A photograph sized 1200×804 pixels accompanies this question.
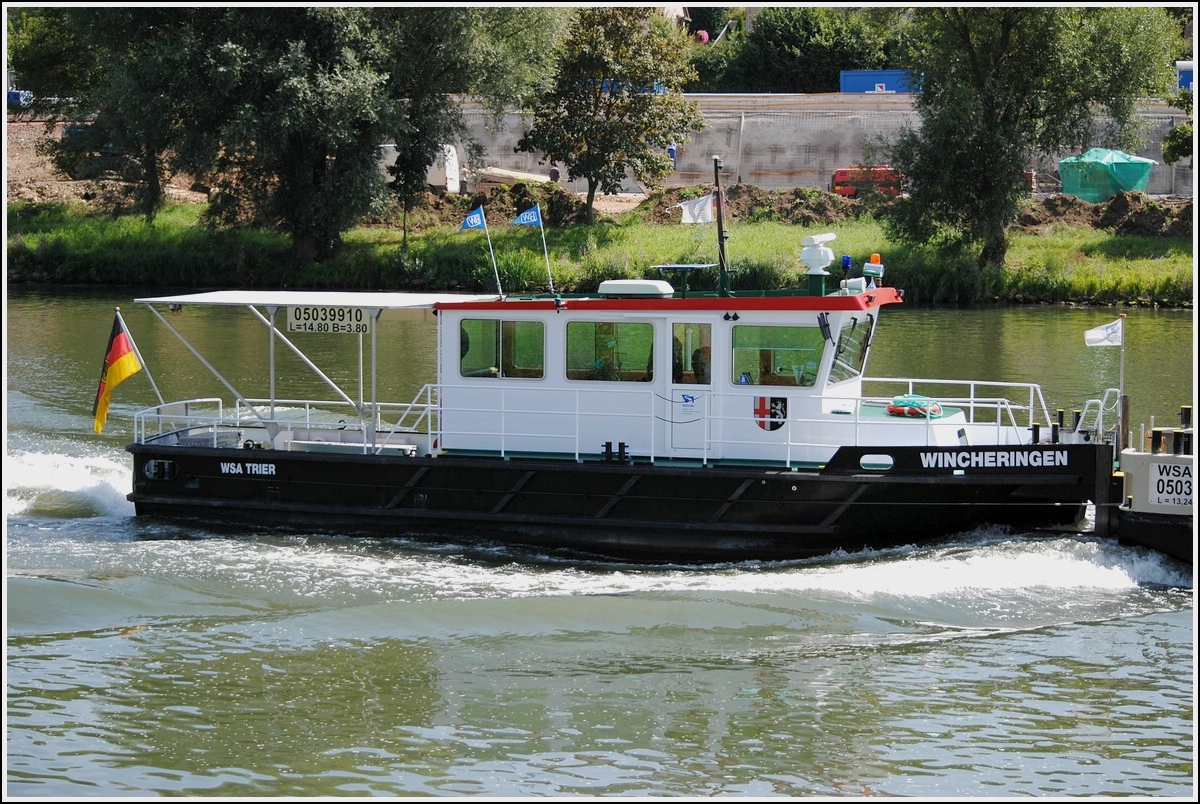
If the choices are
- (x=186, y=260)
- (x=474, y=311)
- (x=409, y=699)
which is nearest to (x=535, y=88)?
(x=186, y=260)

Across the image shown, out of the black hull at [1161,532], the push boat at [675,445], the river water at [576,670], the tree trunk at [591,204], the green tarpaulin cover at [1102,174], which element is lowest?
the river water at [576,670]

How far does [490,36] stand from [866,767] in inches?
1281

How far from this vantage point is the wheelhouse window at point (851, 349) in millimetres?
15492

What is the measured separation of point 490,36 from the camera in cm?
4006

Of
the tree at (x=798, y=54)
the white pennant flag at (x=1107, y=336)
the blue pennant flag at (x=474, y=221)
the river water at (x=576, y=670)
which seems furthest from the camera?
the tree at (x=798, y=54)

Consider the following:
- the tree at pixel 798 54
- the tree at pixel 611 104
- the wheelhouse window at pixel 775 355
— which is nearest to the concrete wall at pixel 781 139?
the tree at pixel 611 104

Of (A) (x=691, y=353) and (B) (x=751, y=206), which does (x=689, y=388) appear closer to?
(A) (x=691, y=353)

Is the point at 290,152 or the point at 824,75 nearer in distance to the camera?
the point at 290,152

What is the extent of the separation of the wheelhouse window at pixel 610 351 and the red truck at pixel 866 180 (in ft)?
83.7

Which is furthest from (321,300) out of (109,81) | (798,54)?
(798,54)

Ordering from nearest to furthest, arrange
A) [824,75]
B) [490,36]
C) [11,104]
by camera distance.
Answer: [490,36] < [11,104] < [824,75]

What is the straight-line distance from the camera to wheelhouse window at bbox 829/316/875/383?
50.8ft

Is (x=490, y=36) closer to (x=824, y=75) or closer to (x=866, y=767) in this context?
(x=824, y=75)

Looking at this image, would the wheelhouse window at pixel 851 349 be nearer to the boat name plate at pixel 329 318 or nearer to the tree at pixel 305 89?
the boat name plate at pixel 329 318
